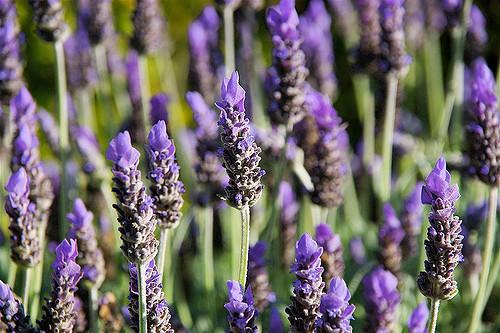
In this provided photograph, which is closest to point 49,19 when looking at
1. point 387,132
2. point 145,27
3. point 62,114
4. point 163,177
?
point 62,114

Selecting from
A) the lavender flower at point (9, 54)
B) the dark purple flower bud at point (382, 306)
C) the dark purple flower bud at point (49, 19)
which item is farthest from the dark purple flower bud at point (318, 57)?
the dark purple flower bud at point (382, 306)

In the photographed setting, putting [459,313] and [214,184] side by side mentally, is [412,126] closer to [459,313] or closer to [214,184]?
[459,313]

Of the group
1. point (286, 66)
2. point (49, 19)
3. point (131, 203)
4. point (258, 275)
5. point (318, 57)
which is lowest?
point (258, 275)

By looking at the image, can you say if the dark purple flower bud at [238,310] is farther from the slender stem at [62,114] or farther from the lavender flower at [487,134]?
the slender stem at [62,114]

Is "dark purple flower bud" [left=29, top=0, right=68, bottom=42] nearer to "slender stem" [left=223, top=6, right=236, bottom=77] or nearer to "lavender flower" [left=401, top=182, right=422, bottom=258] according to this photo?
"slender stem" [left=223, top=6, right=236, bottom=77]

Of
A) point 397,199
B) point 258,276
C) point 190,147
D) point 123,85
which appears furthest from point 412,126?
point 258,276

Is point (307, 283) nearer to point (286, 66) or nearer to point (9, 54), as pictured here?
point (286, 66)
